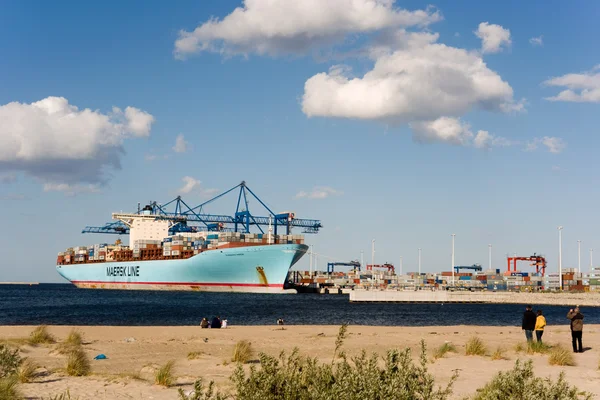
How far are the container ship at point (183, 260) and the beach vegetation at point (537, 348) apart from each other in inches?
2948

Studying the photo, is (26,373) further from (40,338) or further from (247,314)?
(247,314)

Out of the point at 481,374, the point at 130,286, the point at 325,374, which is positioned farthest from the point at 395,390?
the point at 130,286

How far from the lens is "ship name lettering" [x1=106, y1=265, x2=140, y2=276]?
116m

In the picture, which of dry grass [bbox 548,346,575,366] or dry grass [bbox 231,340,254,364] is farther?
dry grass [bbox 231,340,254,364]

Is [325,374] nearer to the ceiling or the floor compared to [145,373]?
nearer to the ceiling

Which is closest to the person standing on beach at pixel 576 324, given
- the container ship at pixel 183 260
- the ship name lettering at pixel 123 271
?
the container ship at pixel 183 260

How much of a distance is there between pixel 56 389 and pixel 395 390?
807cm

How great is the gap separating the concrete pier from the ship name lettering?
51412 mm

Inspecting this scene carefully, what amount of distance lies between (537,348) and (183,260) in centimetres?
Result: 8775

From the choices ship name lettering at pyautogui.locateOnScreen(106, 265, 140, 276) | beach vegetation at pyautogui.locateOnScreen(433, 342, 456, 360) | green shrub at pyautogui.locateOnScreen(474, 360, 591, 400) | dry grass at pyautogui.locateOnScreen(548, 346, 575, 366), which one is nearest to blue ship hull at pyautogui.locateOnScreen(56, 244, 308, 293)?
ship name lettering at pyautogui.locateOnScreen(106, 265, 140, 276)

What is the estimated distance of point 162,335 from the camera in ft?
84.8

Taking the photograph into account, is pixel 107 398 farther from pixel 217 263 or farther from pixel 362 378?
pixel 217 263

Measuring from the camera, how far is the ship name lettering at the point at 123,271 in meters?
116

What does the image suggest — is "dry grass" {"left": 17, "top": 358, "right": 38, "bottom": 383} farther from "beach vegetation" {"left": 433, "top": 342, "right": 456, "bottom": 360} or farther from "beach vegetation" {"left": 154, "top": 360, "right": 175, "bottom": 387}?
"beach vegetation" {"left": 433, "top": 342, "right": 456, "bottom": 360}
